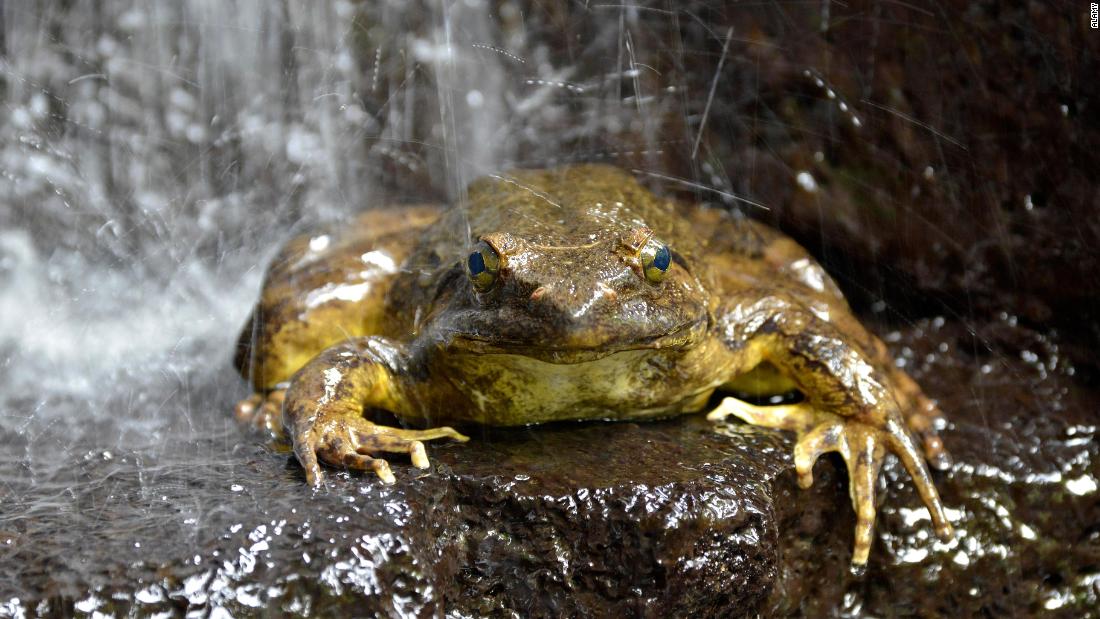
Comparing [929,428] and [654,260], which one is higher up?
[654,260]

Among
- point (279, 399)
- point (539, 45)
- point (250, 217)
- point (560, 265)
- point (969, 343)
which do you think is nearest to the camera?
point (560, 265)

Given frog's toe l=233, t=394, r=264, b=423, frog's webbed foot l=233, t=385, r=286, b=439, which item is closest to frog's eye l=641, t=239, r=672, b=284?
frog's webbed foot l=233, t=385, r=286, b=439

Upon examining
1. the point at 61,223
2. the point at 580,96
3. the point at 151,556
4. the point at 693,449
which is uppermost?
the point at 580,96

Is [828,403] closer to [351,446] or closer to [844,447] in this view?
[844,447]

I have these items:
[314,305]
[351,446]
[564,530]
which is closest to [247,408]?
[314,305]

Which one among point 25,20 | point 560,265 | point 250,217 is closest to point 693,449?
point 560,265

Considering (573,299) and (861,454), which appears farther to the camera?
(861,454)

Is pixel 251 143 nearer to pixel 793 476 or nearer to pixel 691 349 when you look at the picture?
pixel 691 349

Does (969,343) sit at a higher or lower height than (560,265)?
lower
